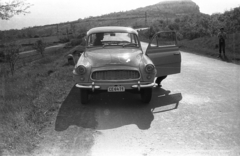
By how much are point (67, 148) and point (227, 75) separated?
302 inches

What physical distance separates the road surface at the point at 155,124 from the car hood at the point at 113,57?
1016 millimetres

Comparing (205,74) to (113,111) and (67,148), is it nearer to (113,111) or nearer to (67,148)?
(113,111)

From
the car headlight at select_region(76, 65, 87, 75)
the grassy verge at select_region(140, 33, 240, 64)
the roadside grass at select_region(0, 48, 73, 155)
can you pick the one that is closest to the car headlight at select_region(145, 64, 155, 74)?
the car headlight at select_region(76, 65, 87, 75)

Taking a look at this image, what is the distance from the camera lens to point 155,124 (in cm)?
556

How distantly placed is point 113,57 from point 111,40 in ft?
3.90

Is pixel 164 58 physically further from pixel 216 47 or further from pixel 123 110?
pixel 216 47

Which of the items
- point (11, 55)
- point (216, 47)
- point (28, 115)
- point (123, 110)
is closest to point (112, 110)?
point (123, 110)

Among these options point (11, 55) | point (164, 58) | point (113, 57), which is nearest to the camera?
point (113, 57)

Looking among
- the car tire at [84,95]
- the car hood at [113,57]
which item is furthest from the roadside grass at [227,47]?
the car tire at [84,95]

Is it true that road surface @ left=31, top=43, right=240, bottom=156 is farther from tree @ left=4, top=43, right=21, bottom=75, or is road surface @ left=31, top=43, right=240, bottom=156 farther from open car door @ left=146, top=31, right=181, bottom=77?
tree @ left=4, top=43, right=21, bottom=75

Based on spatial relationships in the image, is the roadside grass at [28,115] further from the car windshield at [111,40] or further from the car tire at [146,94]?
the car tire at [146,94]

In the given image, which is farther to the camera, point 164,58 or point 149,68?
point 164,58

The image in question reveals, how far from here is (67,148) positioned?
447 cm

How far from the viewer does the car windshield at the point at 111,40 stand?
777cm
